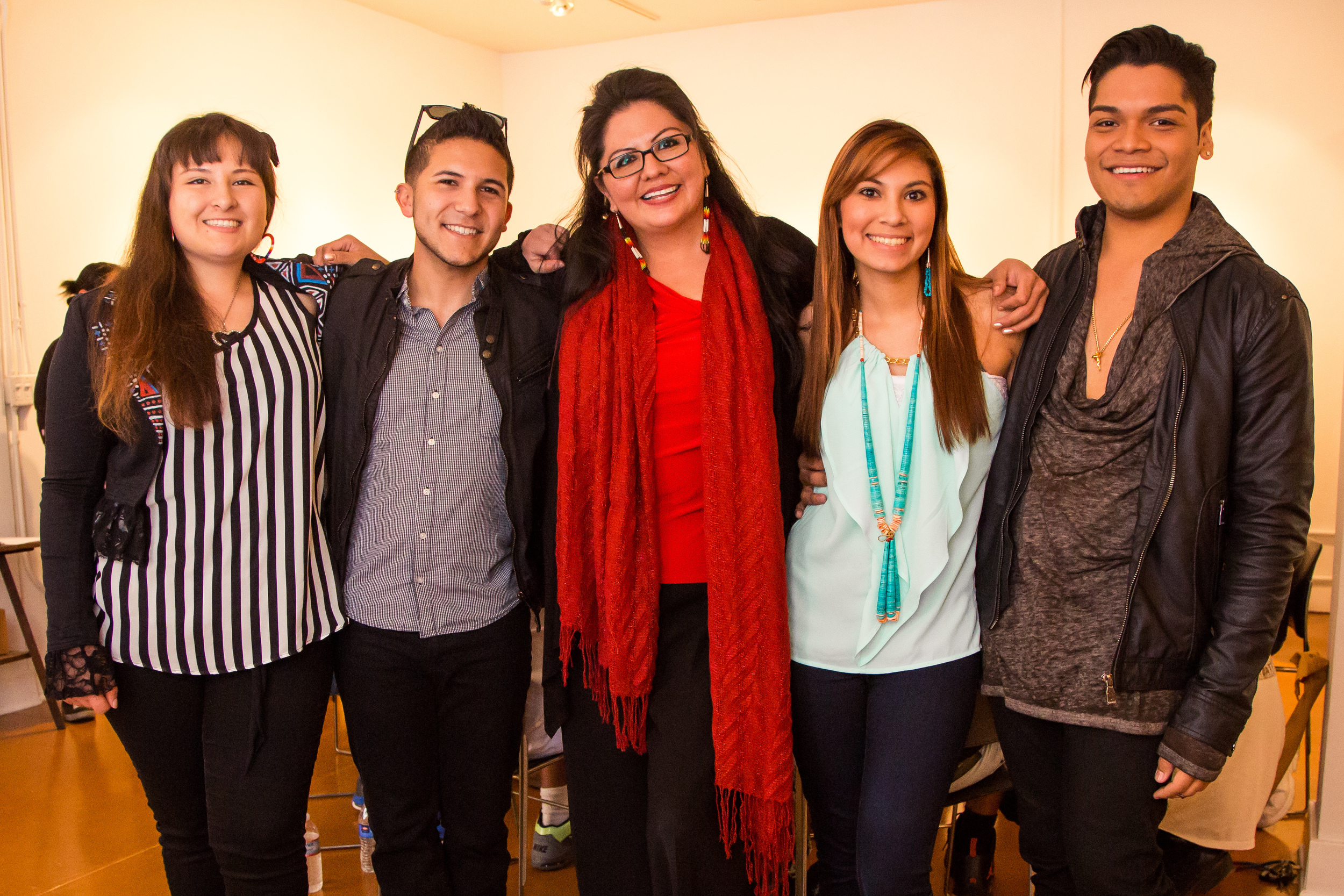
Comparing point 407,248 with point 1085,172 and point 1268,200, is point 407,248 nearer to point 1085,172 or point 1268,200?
point 1085,172

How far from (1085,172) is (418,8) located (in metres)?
5.13

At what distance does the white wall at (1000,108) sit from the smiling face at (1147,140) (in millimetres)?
5517

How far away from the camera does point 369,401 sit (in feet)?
6.44

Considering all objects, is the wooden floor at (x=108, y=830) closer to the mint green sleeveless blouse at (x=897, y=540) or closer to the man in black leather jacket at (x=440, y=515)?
the man in black leather jacket at (x=440, y=515)

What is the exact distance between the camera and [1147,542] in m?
1.63

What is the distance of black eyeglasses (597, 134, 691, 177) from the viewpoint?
193cm

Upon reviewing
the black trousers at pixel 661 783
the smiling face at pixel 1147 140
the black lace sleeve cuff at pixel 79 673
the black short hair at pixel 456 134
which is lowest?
the black trousers at pixel 661 783

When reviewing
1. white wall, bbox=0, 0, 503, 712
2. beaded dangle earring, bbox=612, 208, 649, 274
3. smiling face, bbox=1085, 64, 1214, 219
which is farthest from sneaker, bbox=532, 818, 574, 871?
white wall, bbox=0, 0, 503, 712

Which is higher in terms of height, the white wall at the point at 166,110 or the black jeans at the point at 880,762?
the white wall at the point at 166,110

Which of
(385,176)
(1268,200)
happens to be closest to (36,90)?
(385,176)

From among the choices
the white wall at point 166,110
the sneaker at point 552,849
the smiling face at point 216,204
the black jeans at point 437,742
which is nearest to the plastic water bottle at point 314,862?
the sneaker at point 552,849

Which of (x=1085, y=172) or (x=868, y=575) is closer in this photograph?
(x=868, y=575)

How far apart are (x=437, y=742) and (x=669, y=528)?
674 millimetres

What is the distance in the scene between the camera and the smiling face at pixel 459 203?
201cm
